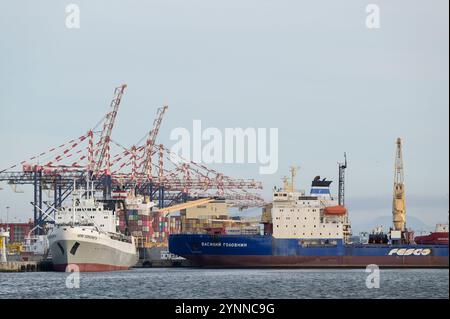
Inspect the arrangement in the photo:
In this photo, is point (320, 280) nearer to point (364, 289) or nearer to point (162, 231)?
point (364, 289)

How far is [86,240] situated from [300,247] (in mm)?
21534

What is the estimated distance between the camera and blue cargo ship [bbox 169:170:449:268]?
104250 millimetres

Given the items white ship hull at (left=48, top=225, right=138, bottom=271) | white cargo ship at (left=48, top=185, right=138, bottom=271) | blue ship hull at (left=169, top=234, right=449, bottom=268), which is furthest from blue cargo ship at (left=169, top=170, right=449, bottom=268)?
white ship hull at (left=48, top=225, right=138, bottom=271)

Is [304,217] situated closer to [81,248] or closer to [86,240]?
[86,240]

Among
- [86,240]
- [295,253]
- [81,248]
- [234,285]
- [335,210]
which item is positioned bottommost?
[234,285]

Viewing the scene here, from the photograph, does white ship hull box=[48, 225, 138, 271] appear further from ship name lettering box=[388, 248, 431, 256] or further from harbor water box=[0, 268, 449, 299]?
ship name lettering box=[388, 248, 431, 256]

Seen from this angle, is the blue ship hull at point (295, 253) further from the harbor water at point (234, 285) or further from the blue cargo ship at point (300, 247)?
the harbor water at point (234, 285)

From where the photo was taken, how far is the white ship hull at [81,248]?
96562 millimetres

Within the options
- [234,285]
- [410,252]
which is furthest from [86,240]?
[410,252]

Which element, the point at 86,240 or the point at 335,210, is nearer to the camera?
the point at 86,240

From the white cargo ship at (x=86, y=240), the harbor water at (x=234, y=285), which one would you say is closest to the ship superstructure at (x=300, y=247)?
the white cargo ship at (x=86, y=240)

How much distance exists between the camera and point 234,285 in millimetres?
74188

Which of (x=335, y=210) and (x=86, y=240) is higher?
(x=335, y=210)
